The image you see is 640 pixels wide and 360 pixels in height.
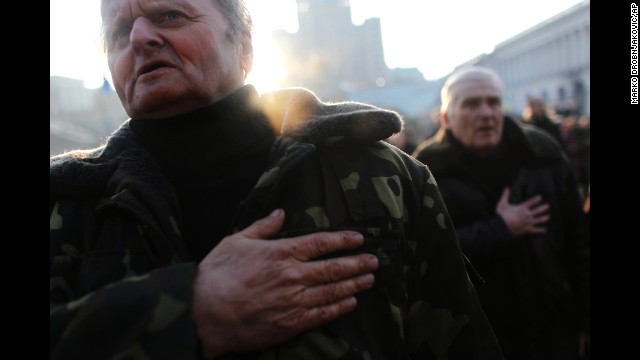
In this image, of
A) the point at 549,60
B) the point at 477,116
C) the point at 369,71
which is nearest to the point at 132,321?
the point at 477,116

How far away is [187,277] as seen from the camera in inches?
50.3

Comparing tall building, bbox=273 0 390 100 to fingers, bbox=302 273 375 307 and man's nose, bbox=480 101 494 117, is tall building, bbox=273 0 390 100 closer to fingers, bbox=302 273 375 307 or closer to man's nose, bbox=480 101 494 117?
man's nose, bbox=480 101 494 117

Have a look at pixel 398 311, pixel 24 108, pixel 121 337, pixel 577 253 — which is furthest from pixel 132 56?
pixel 577 253

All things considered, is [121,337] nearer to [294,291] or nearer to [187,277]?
[187,277]

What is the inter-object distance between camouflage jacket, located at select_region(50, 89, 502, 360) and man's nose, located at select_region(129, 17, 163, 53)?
311 millimetres

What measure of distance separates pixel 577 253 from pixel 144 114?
269 cm

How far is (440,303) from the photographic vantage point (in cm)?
163

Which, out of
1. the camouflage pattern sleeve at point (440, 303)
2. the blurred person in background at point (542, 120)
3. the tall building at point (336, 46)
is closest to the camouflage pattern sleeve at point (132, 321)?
the camouflage pattern sleeve at point (440, 303)

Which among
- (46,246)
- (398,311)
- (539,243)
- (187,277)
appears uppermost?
(46,246)

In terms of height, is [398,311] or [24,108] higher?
[24,108]

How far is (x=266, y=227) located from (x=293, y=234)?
85 millimetres

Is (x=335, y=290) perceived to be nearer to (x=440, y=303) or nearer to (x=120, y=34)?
(x=440, y=303)

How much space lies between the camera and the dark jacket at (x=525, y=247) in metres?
2.90

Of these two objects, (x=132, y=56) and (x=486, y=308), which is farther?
(x=486, y=308)
